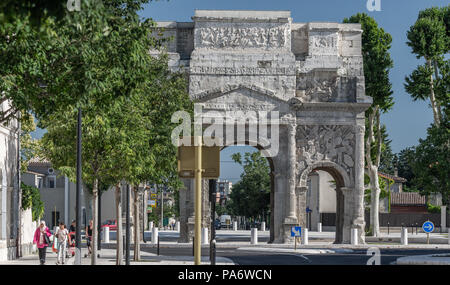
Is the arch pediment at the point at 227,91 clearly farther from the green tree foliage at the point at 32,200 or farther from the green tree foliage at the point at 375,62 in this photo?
the green tree foliage at the point at 32,200

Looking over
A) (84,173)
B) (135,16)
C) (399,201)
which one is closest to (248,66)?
(84,173)

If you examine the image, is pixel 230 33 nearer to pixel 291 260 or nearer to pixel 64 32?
pixel 291 260

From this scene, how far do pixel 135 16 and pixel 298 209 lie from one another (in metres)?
Result: 33.7

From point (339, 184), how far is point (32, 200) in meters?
19.6

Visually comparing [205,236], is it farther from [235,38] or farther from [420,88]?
[420,88]

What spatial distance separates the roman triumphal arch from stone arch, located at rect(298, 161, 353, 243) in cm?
6

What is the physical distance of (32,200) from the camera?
38.0 m

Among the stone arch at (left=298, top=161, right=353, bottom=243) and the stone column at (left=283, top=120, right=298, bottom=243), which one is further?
the stone arch at (left=298, top=161, right=353, bottom=243)

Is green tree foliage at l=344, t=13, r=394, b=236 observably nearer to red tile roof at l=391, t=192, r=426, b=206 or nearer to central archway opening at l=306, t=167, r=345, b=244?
central archway opening at l=306, t=167, r=345, b=244

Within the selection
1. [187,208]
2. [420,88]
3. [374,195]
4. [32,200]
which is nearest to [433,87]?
[420,88]

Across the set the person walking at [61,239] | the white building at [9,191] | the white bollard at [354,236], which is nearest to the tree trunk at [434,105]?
the white bollard at [354,236]

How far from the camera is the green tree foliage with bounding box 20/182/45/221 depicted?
1431 inches

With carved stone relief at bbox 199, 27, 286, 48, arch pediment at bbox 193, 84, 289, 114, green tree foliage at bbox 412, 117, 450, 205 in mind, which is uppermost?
carved stone relief at bbox 199, 27, 286, 48

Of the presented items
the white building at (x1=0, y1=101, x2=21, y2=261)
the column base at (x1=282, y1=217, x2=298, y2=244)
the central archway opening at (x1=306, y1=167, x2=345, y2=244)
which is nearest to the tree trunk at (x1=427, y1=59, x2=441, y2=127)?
the column base at (x1=282, y1=217, x2=298, y2=244)
